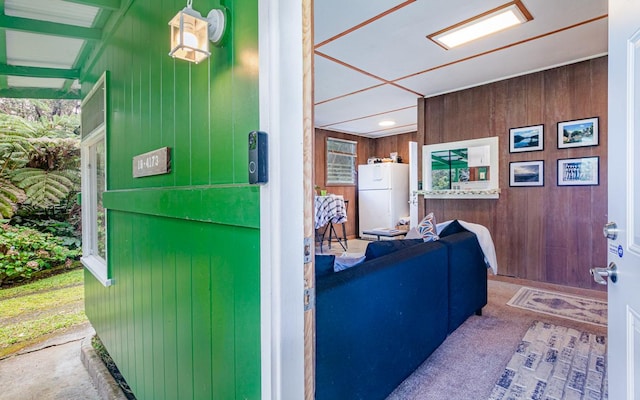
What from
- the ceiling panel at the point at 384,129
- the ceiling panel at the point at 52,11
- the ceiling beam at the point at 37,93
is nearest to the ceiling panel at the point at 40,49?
the ceiling panel at the point at 52,11

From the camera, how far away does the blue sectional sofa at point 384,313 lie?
1.26m

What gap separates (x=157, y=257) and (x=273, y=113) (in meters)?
1.13

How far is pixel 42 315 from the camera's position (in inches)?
135

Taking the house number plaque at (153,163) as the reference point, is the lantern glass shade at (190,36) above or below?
above

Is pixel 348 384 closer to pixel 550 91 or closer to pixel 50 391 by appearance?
pixel 50 391

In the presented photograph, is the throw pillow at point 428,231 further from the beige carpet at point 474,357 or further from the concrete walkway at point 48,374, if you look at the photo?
the concrete walkway at point 48,374

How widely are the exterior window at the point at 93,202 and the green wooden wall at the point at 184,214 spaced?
2.24 feet

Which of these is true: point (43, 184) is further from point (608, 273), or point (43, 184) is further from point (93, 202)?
point (608, 273)

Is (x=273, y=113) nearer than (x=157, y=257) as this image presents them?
Yes

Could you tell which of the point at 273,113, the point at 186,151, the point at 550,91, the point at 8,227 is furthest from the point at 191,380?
the point at 8,227

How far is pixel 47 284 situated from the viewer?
445 centimetres

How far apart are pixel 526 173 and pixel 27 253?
6.79 meters

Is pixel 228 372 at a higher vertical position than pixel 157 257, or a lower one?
lower

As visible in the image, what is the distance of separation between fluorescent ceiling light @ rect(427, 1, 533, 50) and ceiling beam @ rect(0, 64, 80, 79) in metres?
3.34
